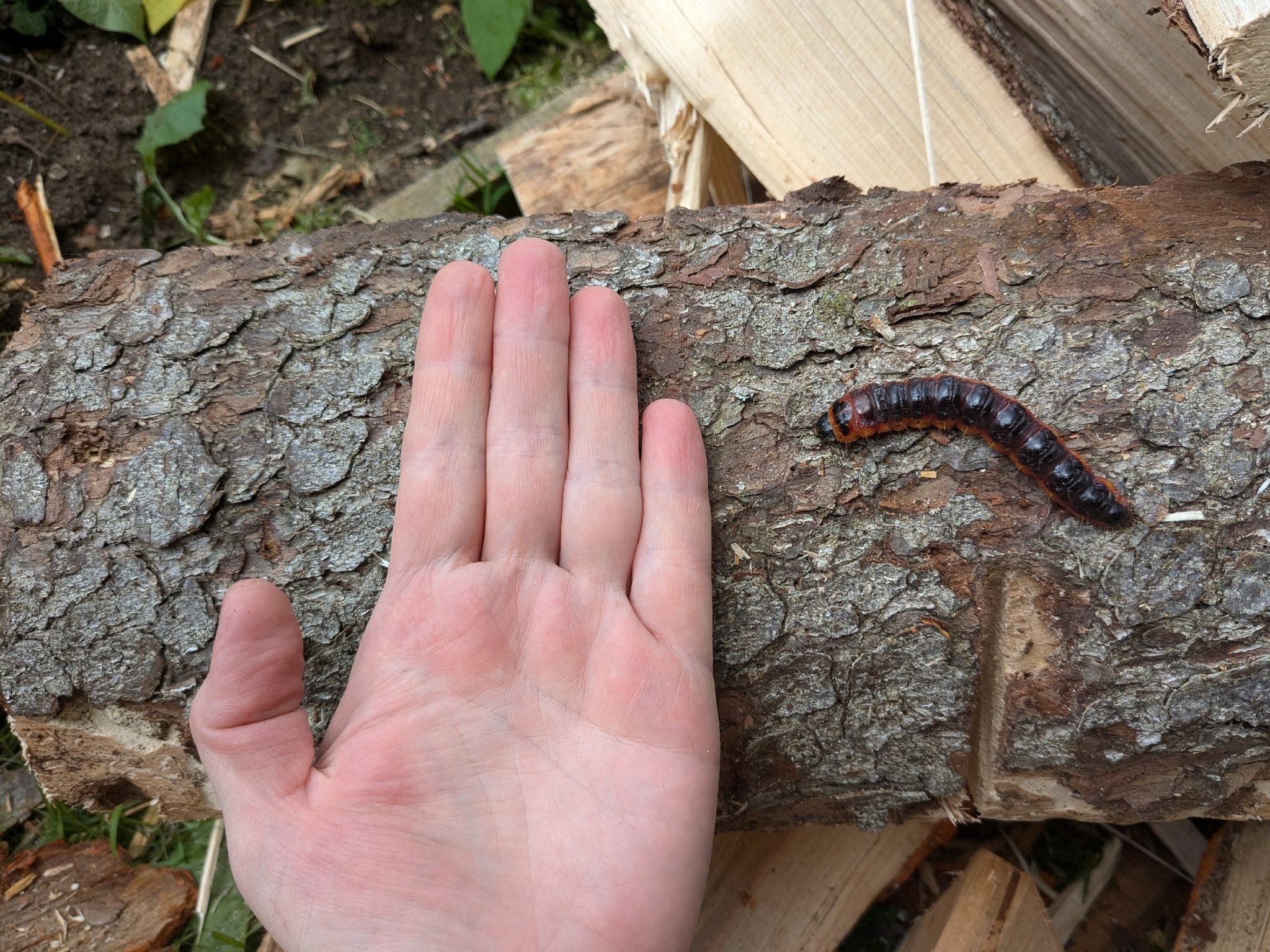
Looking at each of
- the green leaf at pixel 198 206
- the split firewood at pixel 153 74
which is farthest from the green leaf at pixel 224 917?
the split firewood at pixel 153 74

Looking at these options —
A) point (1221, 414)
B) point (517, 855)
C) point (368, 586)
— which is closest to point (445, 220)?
point (368, 586)

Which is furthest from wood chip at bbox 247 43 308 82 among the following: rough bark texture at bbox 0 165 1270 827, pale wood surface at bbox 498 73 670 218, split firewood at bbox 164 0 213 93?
rough bark texture at bbox 0 165 1270 827

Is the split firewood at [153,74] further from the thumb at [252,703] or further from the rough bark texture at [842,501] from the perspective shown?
the thumb at [252,703]

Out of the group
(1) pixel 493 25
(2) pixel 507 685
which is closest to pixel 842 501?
(2) pixel 507 685

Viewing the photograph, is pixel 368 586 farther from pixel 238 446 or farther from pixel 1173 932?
pixel 1173 932

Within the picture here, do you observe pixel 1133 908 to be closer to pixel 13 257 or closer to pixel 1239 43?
pixel 1239 43

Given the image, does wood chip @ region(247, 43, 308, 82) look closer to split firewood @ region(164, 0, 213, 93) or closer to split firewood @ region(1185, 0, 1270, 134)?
split firewood @ region(164, 0, 213, 93)
